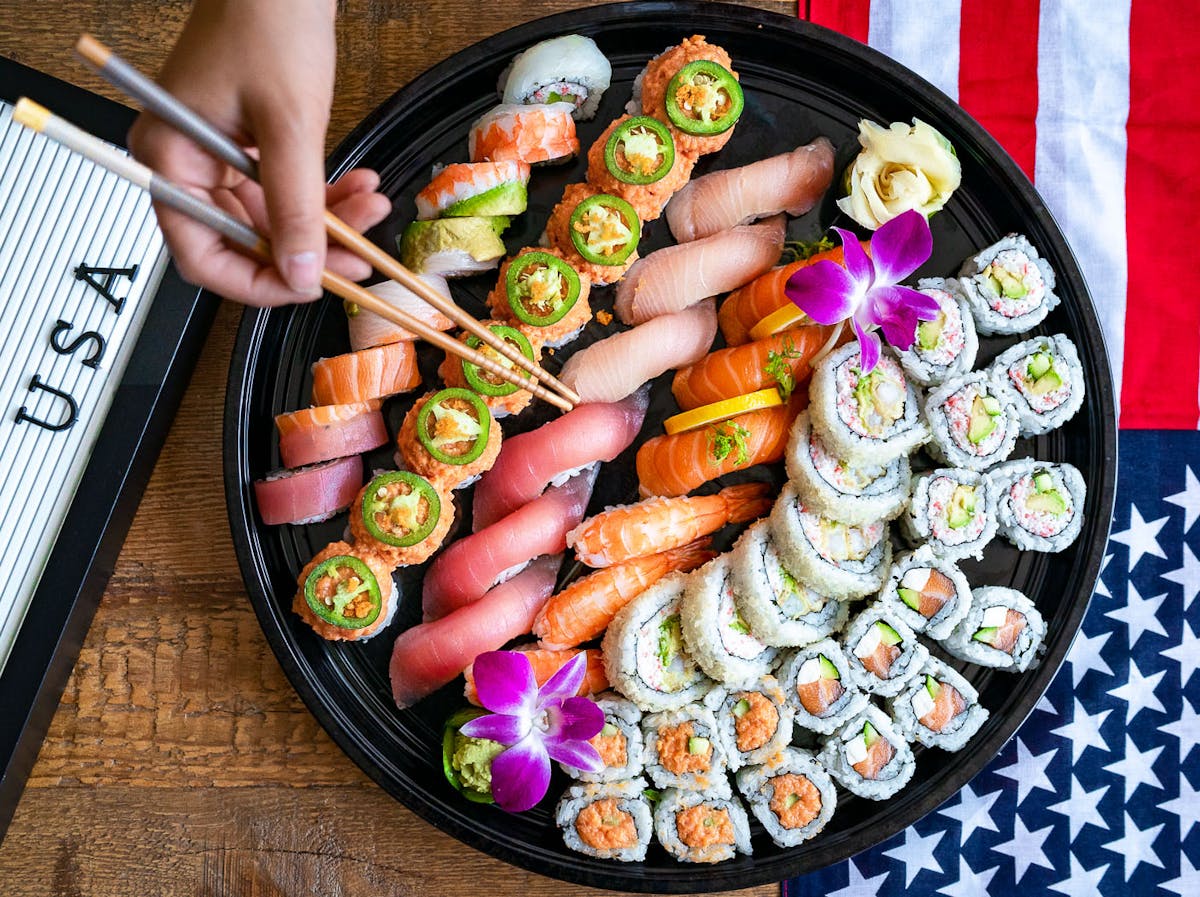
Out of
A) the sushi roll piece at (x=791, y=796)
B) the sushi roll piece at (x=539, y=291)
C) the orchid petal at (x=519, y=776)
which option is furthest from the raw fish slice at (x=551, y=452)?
the sushi roll piece at (x=791, y=796)

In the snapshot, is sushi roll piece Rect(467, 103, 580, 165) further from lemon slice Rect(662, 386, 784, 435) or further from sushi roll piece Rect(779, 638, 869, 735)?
sushi roll piece Rect(779, 638, 869, 735)

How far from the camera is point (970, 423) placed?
2.57 metres

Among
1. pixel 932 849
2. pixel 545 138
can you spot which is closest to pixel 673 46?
pixel 545 138

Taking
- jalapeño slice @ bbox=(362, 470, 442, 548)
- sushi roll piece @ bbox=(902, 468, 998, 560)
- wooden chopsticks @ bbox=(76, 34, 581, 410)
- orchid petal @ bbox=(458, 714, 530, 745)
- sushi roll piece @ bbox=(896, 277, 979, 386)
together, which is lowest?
orchid petal @ bbox=(458, 714, 530, 745)

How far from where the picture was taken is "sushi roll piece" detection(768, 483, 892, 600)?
8.33 ft

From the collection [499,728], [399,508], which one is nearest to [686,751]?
[499,728]

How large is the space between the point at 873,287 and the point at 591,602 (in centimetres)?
111

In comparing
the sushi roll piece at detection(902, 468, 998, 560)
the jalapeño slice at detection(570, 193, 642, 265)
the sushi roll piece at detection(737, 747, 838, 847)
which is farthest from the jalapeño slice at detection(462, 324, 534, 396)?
the sushi roll piece at detection(737, 747, 838, 847)

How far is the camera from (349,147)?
2.59m

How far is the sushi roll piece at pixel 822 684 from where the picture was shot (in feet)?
8.53

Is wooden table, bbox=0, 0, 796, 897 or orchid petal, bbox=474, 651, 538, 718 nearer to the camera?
orchid petal, bbox=474, 651, 538, 718

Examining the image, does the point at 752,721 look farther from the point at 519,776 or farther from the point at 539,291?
the point at 539,291

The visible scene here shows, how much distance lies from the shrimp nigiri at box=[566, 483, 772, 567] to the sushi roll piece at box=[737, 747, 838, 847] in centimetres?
66

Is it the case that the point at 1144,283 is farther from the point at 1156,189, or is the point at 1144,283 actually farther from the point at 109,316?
the point at 109,316
